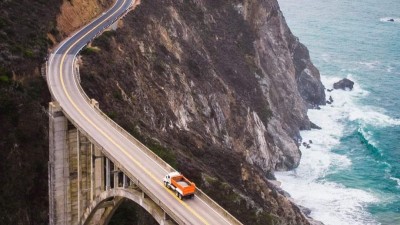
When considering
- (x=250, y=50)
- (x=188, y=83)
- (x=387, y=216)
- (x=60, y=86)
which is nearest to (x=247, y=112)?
(x=188, y=83)

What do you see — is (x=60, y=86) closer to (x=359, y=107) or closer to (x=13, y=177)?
(x=13, y=177)

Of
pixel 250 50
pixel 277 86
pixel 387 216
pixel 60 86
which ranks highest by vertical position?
pixel 60 86

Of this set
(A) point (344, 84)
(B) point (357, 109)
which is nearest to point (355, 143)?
(B) point (357, 109)

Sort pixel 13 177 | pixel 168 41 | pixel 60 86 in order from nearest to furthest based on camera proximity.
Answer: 1. pixel 13 177
2. pixel 60 86
3. pixel 168 41

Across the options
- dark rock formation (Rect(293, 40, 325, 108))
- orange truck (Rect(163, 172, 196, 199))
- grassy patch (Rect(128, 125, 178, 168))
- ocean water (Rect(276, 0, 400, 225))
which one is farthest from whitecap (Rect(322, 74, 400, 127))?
orange truck (Rect(163, 172, 196, 199))

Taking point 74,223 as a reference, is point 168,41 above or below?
above

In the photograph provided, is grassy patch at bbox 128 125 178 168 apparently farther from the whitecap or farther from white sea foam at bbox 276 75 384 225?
the whitecap

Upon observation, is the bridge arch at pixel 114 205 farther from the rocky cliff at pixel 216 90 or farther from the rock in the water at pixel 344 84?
the rock in the water at pixel 344 84

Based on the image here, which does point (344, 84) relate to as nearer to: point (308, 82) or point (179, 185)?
point (308, 82)
